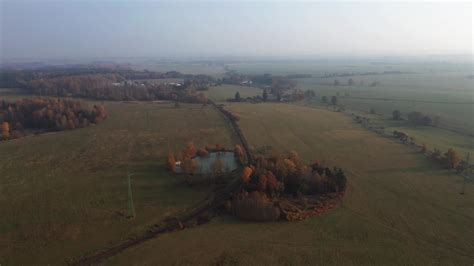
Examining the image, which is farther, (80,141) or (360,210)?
(80,141)

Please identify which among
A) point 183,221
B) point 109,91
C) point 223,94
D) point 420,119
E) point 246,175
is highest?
point 109,91

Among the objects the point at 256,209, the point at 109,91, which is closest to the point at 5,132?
the point at 109,91

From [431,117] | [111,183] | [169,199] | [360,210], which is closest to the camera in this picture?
[360,210]

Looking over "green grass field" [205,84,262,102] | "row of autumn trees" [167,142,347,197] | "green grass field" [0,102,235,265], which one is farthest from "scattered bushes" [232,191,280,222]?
"green grass field" [205,84,262,102]

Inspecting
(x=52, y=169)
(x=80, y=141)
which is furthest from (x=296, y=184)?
(x=80, y=141)

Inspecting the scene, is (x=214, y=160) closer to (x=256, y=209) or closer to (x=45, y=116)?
(x=256, y=209)

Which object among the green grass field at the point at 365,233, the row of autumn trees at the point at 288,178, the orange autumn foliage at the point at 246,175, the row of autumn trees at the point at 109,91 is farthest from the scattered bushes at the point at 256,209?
the row of autumn trees at the point at 109,91

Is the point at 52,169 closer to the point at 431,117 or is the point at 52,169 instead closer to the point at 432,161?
the point at 432,161
